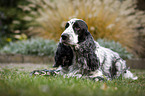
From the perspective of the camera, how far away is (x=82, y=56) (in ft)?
7.75

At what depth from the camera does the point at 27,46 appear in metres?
5.04

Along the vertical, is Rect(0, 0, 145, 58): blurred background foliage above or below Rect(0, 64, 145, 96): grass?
above

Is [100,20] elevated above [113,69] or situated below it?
above

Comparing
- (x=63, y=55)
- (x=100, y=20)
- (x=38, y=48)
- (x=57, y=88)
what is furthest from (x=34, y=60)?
(x=57, y=88)

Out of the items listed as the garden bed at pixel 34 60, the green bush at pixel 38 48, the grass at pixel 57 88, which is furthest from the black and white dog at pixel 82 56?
the green bush at pixel 38 48

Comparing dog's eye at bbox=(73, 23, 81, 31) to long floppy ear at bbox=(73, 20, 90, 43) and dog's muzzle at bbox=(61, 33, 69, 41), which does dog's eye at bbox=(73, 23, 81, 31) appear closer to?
long floppy ear at bbox=(73, 20, 90, 43)

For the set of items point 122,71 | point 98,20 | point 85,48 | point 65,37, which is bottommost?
point 122,71

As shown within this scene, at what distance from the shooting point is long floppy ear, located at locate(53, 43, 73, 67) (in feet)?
8.34

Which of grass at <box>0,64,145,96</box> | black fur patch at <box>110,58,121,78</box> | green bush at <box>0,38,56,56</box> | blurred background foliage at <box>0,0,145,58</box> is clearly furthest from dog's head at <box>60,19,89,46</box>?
blurred background foliage at <box>0,0,145,58</box>

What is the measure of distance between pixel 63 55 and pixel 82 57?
1.19ft

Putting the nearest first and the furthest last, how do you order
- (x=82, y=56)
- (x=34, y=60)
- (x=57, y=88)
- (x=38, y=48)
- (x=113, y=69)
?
(x=57, y=88)
(x=82, y=56)
(x=113, y=69)
(x=34, y=60)
(x=38, y=48)

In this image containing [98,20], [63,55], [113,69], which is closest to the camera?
[63,55]

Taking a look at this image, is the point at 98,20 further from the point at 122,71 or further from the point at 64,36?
the point at 64,36

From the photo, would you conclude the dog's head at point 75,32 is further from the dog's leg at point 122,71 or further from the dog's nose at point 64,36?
the dog's leg at point 122,71
